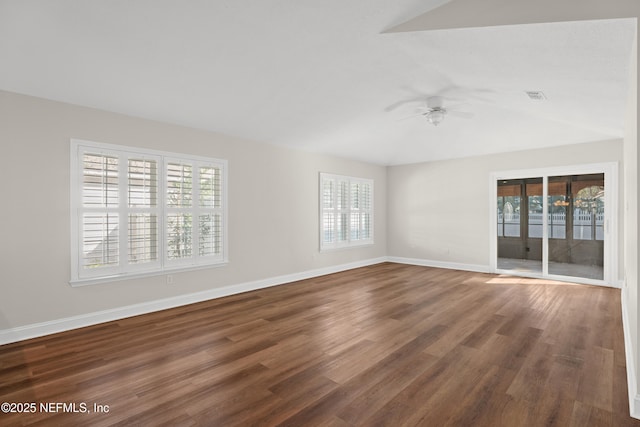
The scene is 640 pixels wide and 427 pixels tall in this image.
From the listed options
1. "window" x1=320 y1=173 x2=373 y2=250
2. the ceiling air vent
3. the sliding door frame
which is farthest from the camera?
"window" x1=320 y1=173 x2=373 y2=250

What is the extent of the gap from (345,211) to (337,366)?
476 cm

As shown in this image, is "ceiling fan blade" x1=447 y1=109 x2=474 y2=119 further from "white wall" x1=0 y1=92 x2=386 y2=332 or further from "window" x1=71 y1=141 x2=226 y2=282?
"window" x1=71 y1=141 x2=226 y2=282

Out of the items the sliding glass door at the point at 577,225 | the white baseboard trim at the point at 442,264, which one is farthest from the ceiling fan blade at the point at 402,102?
the white baseboard trim at the point at 442,264

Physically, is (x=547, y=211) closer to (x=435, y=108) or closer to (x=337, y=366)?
(x=435, y=108)

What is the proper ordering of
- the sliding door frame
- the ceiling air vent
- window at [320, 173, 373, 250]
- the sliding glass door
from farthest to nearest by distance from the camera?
window at [320, 173, 373, 250] < the sliding glass door < the sliding door frame < the ceiling air vent

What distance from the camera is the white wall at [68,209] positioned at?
326 centimetres

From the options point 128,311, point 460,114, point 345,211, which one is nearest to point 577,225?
point 460,114

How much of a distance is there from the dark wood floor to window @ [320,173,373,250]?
8.31ft

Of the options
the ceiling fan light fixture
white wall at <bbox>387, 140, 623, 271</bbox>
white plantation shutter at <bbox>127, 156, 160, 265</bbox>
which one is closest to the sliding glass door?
white wall at <bbox>387, 140, 623, 271</bbox>

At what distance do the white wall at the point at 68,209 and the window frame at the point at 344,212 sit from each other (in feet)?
2.26

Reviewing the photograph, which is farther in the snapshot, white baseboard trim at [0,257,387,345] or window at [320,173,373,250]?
window at [320,173,373,250]

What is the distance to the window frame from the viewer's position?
6.58m

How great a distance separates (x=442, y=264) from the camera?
24.2 ft

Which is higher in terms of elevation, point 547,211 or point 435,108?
point 435,108
